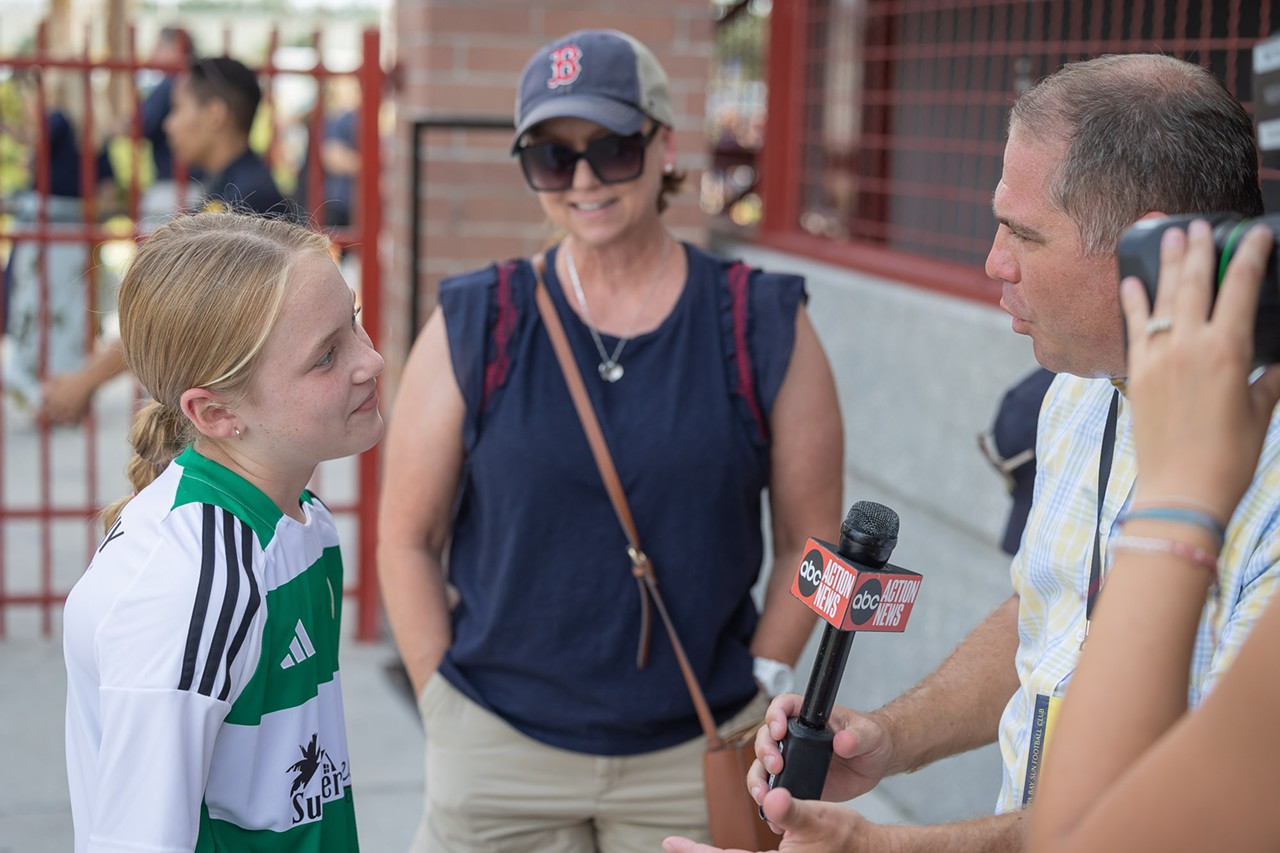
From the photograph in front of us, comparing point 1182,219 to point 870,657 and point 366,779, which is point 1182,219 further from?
point 366,779

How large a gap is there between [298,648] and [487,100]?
3.28m

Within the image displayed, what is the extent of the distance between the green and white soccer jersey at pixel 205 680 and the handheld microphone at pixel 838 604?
609mm

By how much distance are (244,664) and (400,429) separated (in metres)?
0.98

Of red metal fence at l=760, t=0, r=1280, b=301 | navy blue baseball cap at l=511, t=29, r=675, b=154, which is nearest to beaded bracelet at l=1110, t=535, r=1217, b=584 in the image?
navy blue baseball cap at l=511, t=29, r=675, b=154

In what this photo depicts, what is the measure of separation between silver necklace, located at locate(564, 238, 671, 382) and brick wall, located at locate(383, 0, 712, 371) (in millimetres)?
2015

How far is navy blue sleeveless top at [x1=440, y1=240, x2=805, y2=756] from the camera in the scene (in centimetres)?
252

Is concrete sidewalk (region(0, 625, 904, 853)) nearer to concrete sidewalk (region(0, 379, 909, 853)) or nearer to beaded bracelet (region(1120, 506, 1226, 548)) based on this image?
concrete sidewalk (region(0, 379, 909, 853))

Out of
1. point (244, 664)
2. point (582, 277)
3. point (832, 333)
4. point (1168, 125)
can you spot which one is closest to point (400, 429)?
point (582, 277)

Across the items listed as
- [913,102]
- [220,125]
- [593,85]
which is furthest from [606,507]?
[220,125]

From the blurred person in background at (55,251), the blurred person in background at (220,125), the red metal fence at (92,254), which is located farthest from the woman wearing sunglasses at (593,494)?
the blurred person in background at (55,251)

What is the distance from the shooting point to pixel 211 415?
1.84 metres

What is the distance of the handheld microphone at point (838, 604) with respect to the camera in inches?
59.8

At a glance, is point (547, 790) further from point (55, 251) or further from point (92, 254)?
point (55, 251)

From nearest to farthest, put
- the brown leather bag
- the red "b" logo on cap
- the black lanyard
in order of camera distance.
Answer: the black lanyard < the brown leather bag < the red "b" logo on cap
